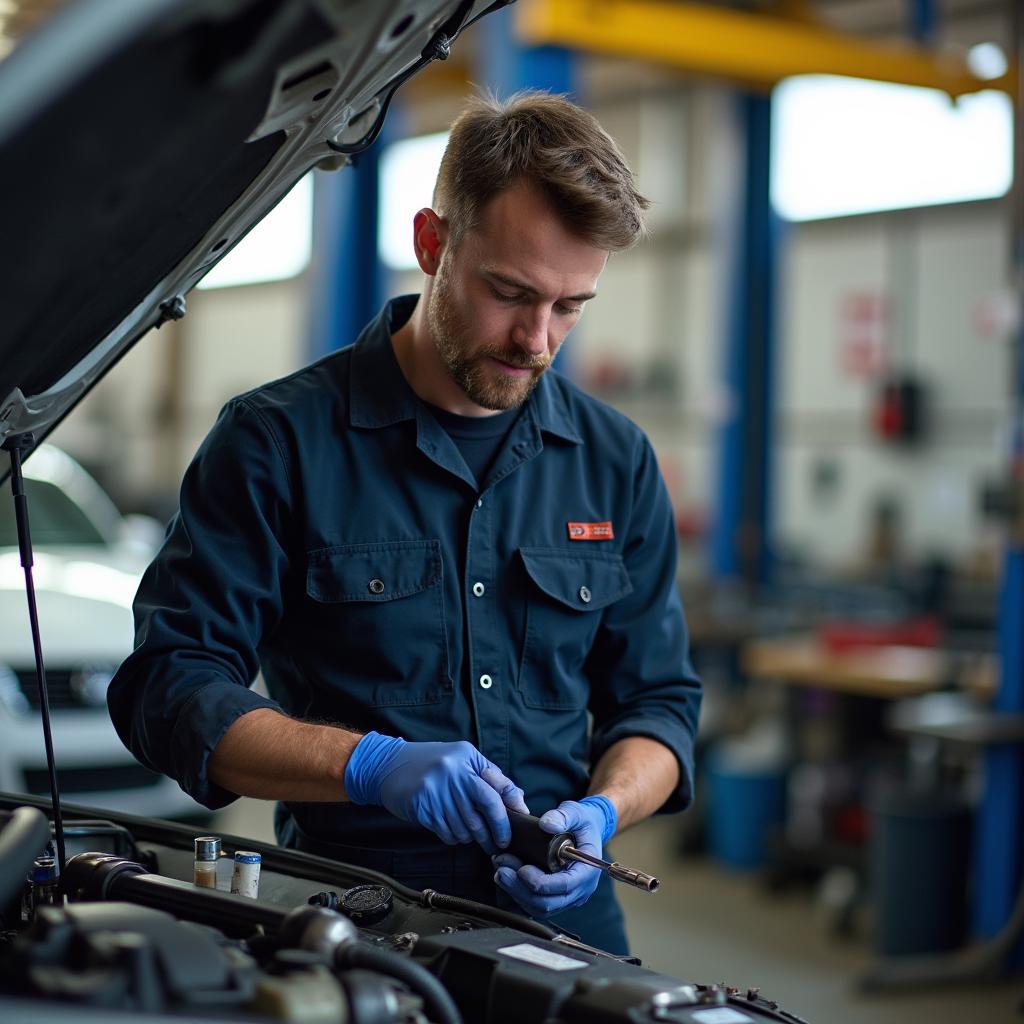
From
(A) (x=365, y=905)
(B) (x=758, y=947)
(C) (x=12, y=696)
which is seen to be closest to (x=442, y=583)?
(A) (x=365, y=905)

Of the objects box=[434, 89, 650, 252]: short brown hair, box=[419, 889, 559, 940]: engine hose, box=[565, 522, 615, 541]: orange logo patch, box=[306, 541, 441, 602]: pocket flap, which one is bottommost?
box=[419, 889, 559, 940]: engine hose

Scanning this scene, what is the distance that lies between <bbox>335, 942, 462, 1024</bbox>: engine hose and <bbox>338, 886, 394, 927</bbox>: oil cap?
0.26 m

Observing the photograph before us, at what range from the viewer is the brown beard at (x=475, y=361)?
5.16 feet

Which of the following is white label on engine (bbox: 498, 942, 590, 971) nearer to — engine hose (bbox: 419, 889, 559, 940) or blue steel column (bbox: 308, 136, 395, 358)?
engine hose (bbox: 419, 889, 559, 940)

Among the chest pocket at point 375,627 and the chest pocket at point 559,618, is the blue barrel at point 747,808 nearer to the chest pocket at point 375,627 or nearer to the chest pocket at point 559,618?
the chest pocket at point 559,618

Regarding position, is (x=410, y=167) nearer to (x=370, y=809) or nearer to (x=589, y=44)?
(x=589, y=44)

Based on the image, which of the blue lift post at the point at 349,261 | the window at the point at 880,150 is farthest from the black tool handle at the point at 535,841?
the window at the point at 880,150

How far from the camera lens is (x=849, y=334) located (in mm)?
9078

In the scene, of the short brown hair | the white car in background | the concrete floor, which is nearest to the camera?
the short brown hair

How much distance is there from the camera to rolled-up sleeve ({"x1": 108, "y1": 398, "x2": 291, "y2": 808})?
144 centimetres

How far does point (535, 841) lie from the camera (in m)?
1.41

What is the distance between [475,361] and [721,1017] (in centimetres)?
79

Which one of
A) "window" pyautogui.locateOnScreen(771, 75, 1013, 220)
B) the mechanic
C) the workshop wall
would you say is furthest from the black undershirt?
"window" pyautogui.locateOnScreen(771, 75, 1013, 220)

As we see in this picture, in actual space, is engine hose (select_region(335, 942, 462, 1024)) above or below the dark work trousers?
above
